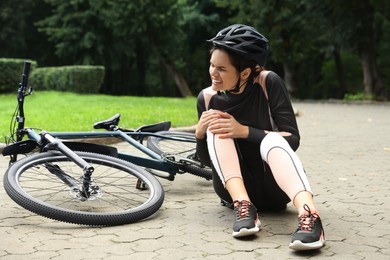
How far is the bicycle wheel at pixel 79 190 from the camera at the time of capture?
13.1ft

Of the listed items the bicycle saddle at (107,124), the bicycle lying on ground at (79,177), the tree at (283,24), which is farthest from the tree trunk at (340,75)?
the bicycle lying on ground at (79,177)

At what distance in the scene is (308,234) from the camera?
3412 mm

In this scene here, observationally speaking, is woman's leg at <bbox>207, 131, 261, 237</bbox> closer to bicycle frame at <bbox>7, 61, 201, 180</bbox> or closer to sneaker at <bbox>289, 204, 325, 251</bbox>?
sneaker at <bbox>289, 204, 325, 251</bbox>

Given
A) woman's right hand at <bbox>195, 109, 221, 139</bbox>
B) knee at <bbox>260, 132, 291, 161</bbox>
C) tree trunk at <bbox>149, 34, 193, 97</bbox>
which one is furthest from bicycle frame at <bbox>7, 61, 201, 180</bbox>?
tree trunk at <bbox>149, 34, 193, 97</bbox>

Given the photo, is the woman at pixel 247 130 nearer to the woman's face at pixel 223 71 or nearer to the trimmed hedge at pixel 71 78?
the woman's face at pixel 223 71

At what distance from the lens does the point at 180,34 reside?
3388cm

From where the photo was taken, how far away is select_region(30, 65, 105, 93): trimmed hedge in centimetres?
2384

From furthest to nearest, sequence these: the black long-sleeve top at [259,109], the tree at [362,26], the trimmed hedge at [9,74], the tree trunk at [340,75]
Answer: the tree trunk at [340,75]
the tree at [362,26]
the trimmed hedge at [9,74]
the black long-sleeve top at [259,109]

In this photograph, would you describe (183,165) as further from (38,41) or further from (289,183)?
(38,41)

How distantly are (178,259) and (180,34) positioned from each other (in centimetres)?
3109

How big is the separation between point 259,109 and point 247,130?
0.68 feet

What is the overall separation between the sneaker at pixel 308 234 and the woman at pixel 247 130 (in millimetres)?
191

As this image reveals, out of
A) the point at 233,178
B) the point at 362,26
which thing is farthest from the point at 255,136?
the point at 362,26

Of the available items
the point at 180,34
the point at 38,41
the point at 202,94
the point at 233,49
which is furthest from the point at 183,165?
the point at 38,41
